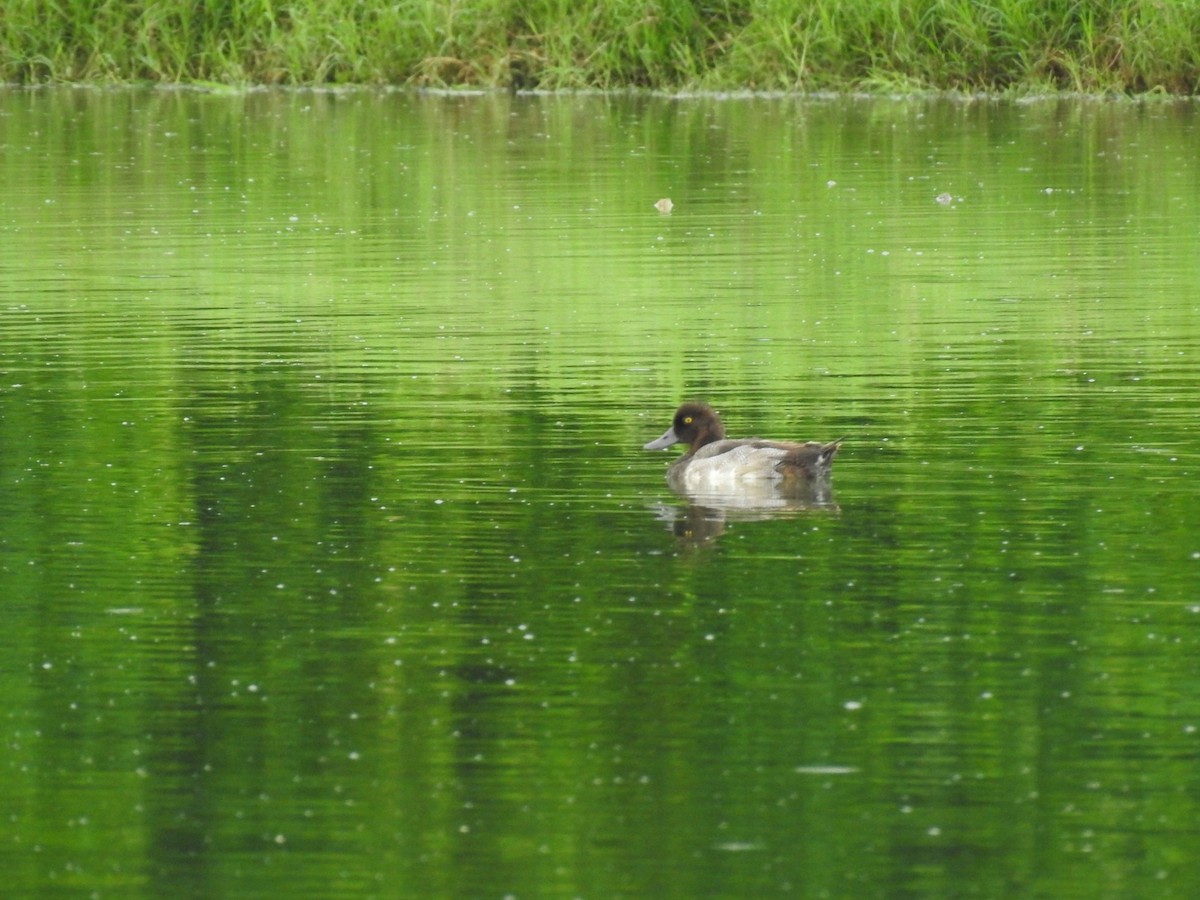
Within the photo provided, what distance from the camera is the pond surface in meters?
7.09

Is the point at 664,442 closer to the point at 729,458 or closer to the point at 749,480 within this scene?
the point at 729,458

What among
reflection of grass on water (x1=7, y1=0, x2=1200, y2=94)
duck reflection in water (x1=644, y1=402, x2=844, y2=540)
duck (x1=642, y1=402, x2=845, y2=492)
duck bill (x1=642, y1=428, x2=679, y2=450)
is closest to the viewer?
duck reflection in water (x1=644, y1=402, x2=844, y2=540)

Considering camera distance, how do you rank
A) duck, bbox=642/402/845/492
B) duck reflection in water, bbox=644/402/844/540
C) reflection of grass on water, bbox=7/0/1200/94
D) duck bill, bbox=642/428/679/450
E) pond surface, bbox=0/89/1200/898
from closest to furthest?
pond surface, bbox=0/89/1200/898 → duck reflection in water, bbox=644/402/844/540 → duck, bbox=642/402/845/492 → duck bill, bbox=642/428/679/450 → reflection of grass on water, bbox=7/0/1200/94

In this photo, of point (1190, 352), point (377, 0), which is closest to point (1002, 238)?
point (1190, 352)

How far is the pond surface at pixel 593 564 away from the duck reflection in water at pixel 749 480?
106 mm

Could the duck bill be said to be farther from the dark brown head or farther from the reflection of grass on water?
the reflection of grass on water

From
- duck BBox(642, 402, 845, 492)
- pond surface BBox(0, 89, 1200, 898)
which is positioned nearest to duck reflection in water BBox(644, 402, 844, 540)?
duck BBox(642, 402, 845, 492)

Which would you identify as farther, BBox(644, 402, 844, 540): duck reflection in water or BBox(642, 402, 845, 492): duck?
BBox(642, 402, 845, 492): duck

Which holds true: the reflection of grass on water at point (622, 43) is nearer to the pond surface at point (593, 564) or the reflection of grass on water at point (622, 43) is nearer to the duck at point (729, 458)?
the pond surface at point (593, 564)

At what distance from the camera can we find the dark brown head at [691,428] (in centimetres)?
1249

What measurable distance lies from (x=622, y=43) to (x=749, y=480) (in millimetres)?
22386

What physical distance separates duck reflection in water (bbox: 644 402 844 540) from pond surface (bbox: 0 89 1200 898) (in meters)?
0.11

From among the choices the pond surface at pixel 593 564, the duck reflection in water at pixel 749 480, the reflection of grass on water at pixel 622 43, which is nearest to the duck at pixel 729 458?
the duck reflection in water at pixel 749 480

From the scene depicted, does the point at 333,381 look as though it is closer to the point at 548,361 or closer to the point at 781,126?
the point at 548,361
